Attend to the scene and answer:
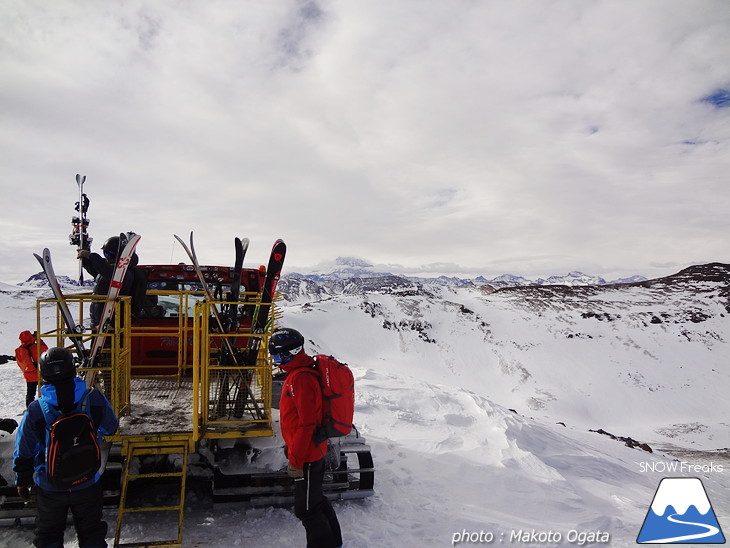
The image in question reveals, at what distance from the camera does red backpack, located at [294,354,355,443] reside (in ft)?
14.5

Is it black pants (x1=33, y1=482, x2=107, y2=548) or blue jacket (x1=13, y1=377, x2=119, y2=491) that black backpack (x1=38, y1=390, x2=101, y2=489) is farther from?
black pants (x1=33, y1=482, x2=107, y2=548)

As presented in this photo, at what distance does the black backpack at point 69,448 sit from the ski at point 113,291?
5.57 feet

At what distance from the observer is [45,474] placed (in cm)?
392

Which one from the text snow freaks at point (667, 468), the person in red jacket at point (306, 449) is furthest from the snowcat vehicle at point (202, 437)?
the text snow freaks at point (667, 468)

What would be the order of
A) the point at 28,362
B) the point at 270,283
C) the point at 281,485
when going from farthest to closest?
the point at 28,362 < the point at 270,283 < the point at 281,485

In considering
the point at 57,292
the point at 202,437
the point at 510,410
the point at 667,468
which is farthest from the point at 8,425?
the point at 667,468

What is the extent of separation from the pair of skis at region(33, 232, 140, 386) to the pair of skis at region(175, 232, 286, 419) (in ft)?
2.37

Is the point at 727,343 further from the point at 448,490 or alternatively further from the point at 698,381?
the point at 448,490

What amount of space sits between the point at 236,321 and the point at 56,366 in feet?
8.87

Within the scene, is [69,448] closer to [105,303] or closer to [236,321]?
[105,303]

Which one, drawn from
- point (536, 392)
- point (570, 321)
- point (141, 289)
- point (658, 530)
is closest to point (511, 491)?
point (658, 530)

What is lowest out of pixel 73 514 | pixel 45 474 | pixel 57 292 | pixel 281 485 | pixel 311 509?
pixel 281 485

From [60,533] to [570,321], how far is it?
48217 millimetres

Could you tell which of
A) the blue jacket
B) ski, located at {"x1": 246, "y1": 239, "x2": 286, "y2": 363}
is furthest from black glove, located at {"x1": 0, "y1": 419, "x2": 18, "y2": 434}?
ski, located at {"x1": 246, "y1": 239, "x2": 286, "y2": 363}
